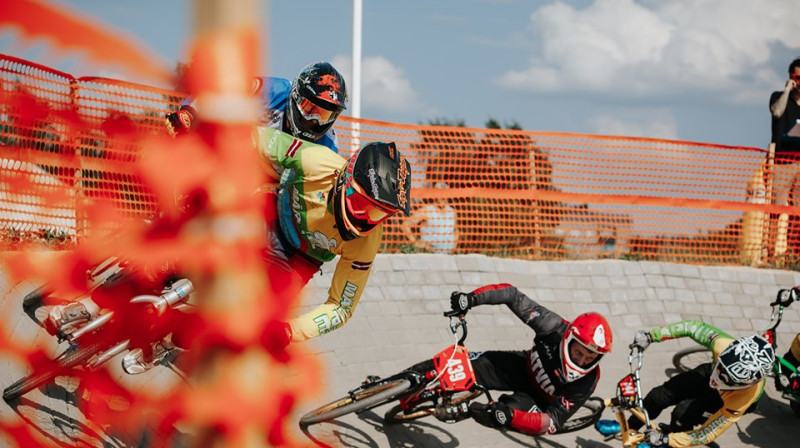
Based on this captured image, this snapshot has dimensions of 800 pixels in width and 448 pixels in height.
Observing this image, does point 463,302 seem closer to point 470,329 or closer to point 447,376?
point 447,376

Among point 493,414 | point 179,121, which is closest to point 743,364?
point 493,414

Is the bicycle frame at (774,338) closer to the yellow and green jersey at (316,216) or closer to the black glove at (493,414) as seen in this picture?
the black glove at (493,414)

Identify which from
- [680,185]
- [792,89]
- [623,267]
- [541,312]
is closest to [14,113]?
[541,312]

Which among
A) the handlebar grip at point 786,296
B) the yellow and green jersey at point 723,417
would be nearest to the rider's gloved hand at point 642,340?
the yellow and green jersey at point 723,417

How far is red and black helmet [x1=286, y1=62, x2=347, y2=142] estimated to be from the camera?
528 cm

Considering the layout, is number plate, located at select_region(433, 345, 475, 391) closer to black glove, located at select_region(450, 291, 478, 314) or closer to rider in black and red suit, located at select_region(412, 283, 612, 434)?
rider in black and red suit, located at select_region(412, 283, 612, 434)

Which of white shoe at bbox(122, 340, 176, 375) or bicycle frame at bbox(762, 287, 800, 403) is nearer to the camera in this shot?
white shoe at bbox(122, 340, 176, 375)

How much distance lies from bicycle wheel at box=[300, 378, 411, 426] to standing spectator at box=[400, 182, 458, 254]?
4.17m

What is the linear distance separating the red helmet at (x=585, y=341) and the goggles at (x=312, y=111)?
8.39 feet

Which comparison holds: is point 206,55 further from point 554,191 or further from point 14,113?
point 554,191

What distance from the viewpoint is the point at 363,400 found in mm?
6000

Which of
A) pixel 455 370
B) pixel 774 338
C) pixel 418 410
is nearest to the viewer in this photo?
pixel 455 370

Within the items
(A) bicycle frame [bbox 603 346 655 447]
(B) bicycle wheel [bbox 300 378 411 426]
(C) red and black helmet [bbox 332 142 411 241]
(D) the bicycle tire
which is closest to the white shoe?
(D) the bicycle tire

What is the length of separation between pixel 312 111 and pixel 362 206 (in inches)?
51.6
